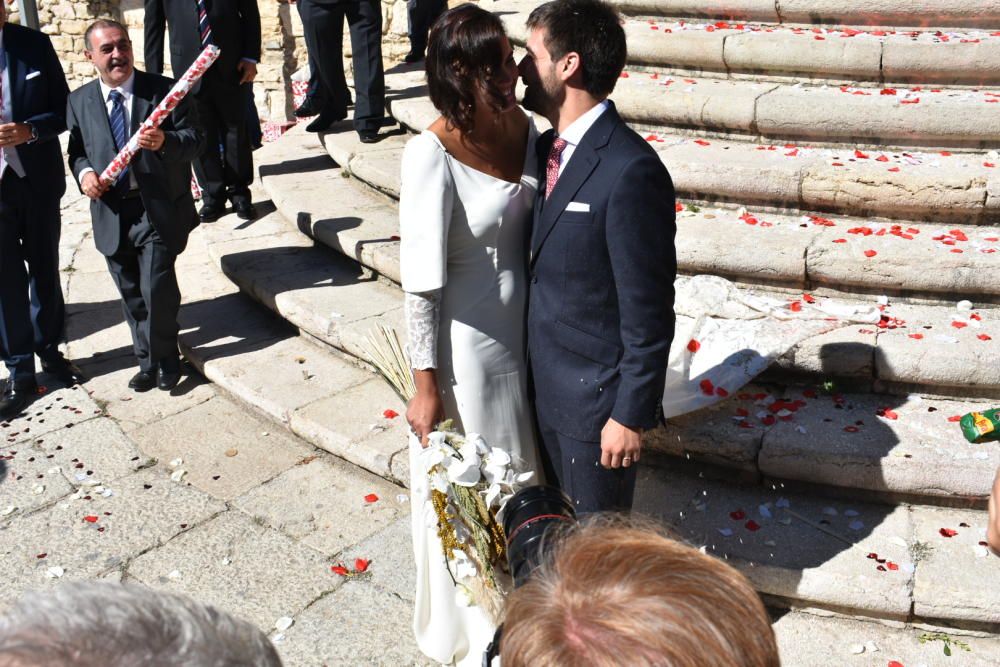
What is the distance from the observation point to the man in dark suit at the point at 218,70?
21.6ft

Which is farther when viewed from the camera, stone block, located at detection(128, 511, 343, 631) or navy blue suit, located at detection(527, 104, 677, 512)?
stone block, located at detection(128, 511, 343, 631)

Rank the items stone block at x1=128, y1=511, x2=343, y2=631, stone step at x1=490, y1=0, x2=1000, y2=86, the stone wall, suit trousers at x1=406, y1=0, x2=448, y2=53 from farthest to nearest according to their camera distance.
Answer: the stone wall
suit trousers at x1=406, y1=0, x2=448, y2=53
stone step at x1=490, y1=0, x2=1000, y2=86
stone block at x1=128, y1=511, x2=343, y2=631

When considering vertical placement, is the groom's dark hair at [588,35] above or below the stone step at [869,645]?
above

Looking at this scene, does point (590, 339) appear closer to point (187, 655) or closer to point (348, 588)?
point (348, 588)

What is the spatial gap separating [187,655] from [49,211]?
4.83 m

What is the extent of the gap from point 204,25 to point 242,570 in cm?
420

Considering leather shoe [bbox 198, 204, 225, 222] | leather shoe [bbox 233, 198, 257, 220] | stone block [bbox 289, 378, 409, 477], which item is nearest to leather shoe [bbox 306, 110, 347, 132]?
leather shoe [bbox 233, 198, 257, 220]

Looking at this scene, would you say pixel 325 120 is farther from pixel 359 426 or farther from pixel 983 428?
pixel 983 428

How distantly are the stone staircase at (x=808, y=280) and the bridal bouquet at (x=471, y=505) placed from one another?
900 millimetres

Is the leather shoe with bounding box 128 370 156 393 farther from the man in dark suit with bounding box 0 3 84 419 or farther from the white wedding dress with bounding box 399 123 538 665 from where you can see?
the white wedding dress with bounding box 399 123 538 665

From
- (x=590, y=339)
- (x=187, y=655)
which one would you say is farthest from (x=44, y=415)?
(x=187, y=655)

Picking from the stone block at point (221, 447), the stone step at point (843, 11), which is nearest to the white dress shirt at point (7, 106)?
the stone block at point (221, 447)

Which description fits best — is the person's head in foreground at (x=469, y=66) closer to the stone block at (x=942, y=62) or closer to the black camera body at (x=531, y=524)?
the black camera body at (x=531, y=524)

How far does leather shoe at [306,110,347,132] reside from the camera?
741cm
